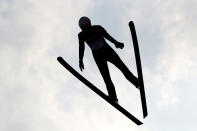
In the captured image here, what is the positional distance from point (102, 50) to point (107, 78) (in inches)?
36.8

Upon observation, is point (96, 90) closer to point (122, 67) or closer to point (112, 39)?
point (122, 67)

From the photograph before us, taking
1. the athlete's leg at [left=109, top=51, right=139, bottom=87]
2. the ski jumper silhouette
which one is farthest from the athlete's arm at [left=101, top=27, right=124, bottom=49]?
the athlete's leg at [left=109, top=51, right=139, bottom=87]

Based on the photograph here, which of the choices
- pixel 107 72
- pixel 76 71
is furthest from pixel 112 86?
pixel 76 71

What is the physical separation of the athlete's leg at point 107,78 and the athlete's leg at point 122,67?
0.30 meters

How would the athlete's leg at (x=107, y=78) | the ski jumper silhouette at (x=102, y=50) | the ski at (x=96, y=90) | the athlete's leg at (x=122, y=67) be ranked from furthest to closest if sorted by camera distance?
→ the ski at (x=96, y=90) → the athlete's leg at (x=107, y=78) → the athlete's leg at (x=122, y=67) → the ski jumper silhouette at (x=102, y=50)

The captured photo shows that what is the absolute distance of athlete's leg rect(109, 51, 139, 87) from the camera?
13211 millimetres

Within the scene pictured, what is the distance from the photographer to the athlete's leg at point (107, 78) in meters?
13.3

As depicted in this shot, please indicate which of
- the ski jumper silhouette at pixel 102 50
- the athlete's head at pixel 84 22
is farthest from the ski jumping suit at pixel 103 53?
the athlete's head at pixel 84 22

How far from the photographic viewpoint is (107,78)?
1345 cm

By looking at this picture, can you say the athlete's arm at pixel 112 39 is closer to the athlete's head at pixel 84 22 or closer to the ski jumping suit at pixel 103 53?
the ski jumping suit at pixel 103 53

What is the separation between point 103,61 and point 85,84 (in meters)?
1.14

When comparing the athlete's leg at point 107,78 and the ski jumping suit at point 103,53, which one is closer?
the ski jumping suit at point 103,53

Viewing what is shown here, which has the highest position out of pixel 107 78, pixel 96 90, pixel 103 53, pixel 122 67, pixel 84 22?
pixel 84 22

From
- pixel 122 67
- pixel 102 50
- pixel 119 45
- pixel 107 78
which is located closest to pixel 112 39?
pixel 119 45
